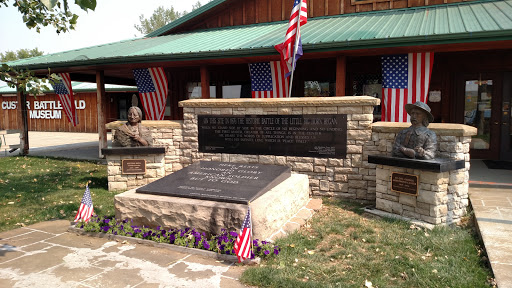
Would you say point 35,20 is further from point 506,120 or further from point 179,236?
point 506,120

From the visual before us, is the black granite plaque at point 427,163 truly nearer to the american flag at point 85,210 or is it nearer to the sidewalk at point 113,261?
the sidewalk at point 113,261

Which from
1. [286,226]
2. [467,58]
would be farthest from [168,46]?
[467,58]

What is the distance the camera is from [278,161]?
24.4ft

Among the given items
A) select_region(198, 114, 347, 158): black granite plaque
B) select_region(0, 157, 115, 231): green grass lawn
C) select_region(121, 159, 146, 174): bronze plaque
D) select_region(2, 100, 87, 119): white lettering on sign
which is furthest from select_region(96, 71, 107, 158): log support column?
select_region(2, 100, 87, 119): white lettering on sign

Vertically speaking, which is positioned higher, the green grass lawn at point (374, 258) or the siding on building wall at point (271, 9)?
the siding on building wall at point (271, 9)

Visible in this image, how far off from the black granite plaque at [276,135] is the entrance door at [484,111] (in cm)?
578

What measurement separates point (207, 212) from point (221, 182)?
0.88m

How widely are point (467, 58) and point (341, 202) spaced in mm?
6516

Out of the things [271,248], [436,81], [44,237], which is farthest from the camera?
[436,81]

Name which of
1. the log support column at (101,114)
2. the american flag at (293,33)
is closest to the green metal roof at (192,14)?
the log support column at (101,114)

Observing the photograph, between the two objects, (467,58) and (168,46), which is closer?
(467,58)

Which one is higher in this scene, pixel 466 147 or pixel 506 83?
pixel 506 83

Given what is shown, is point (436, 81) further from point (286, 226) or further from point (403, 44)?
point (286, 226)

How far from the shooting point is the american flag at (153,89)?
36.4 ft
